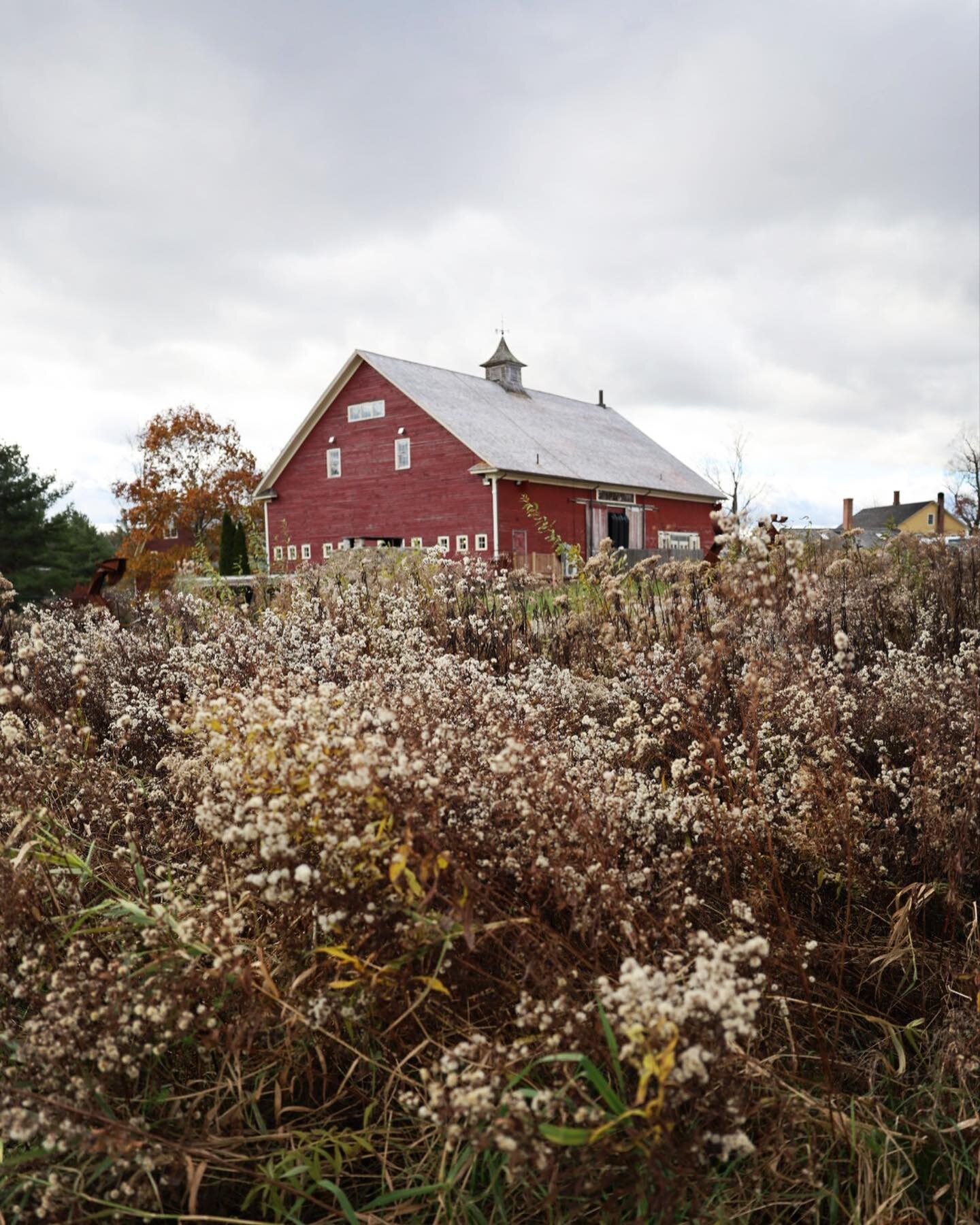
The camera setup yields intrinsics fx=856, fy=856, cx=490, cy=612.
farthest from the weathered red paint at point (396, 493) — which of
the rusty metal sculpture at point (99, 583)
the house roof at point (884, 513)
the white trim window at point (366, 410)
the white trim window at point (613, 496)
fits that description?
the house roof at point (884, 513)

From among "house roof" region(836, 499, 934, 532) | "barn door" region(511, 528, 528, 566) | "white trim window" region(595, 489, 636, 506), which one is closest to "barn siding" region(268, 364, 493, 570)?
"barn door" region(511, 528, 528, 566)

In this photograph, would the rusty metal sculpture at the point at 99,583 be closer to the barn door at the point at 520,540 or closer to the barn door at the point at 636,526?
the barn door at the point at 520,540

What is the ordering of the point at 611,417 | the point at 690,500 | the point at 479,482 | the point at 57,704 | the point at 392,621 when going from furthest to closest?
1. the point at 611,417
2. the point at 690,500
3. the point at 479,482
4. the point at 392,621
5. the point at 57,704

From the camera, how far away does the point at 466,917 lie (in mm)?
1690

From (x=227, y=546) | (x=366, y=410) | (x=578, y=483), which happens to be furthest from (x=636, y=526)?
(x=227, y=546)

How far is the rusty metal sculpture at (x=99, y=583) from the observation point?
657 centimetres

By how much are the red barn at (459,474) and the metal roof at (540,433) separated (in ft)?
0.24

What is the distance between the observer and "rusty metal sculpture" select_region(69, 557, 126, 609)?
6570 mm

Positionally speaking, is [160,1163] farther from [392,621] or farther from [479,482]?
[479,482]

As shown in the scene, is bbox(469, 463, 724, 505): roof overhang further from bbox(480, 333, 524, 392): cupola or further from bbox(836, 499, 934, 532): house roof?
bbox(836, 499, 934, 532): house roof

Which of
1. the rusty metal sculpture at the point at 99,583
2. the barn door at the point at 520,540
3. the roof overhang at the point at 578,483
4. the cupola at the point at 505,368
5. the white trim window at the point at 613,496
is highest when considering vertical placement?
the cupola at the point at 505,368

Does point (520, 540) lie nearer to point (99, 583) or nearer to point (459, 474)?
point (459, 474)

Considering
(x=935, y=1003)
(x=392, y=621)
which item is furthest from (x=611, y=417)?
(x=935, y=1003)

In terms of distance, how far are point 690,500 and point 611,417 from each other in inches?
224
